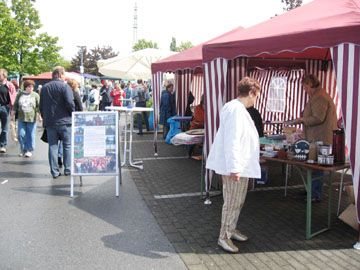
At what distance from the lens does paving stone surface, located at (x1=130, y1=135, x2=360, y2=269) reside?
4285mm

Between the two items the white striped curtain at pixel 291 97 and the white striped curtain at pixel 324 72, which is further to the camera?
the white striped curtain at pixel 291 97

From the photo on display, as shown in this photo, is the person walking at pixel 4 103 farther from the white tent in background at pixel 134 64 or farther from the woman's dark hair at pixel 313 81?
the woman's dark hair at pixel 313 81

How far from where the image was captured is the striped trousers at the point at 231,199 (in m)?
4.39

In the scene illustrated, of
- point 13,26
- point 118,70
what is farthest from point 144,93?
point 13,26

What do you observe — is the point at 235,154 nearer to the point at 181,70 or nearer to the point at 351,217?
the point at 351,217

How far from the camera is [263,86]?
41.5 feet

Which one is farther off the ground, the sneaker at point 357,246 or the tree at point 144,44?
the tree at point 144,44

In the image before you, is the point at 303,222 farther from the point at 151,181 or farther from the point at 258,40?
the point at 151,181

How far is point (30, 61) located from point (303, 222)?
2867 centimetres

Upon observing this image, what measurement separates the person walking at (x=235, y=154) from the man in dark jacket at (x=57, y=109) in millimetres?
3910

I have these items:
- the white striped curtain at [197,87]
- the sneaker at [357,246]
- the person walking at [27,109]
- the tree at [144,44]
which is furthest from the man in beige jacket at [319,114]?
the tree at [144,44]

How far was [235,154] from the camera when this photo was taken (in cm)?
411

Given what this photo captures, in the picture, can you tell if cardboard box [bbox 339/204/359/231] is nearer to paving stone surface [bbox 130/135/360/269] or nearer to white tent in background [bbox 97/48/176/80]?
paving stone surface [bbox 130/135/360/269]

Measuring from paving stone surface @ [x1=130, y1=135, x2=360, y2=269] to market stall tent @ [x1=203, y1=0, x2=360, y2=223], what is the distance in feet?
1.97
